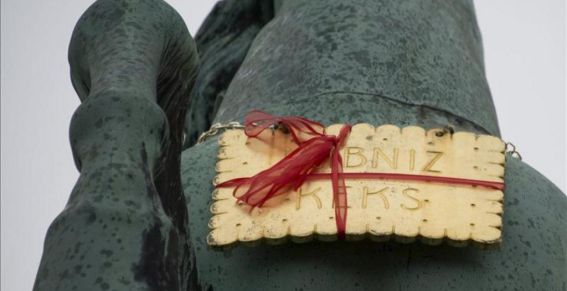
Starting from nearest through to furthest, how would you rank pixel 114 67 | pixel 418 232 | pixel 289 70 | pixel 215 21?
pixel 114 67 → pixel 418 232 → pixel 289 70 → pixel 215 21

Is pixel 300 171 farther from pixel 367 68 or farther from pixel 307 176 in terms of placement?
pixel 367 68

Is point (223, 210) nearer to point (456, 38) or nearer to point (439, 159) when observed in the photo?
point (439, 159)

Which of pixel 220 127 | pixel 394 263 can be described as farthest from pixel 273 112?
pixel 394 263

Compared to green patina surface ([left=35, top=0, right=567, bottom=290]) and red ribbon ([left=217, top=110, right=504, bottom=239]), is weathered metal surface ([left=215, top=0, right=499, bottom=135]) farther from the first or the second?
red ribbon ([left=217, top=110, right=504, bottom=239])

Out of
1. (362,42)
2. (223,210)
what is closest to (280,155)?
(223,210)

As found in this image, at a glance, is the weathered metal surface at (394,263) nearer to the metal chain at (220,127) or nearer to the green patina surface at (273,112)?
the green patina surface at (273,112)

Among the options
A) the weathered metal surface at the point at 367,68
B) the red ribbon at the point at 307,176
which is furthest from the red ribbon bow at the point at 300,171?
the weathered metal surface at the point at 367,68

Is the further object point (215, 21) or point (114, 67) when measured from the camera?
point (215, 21)
